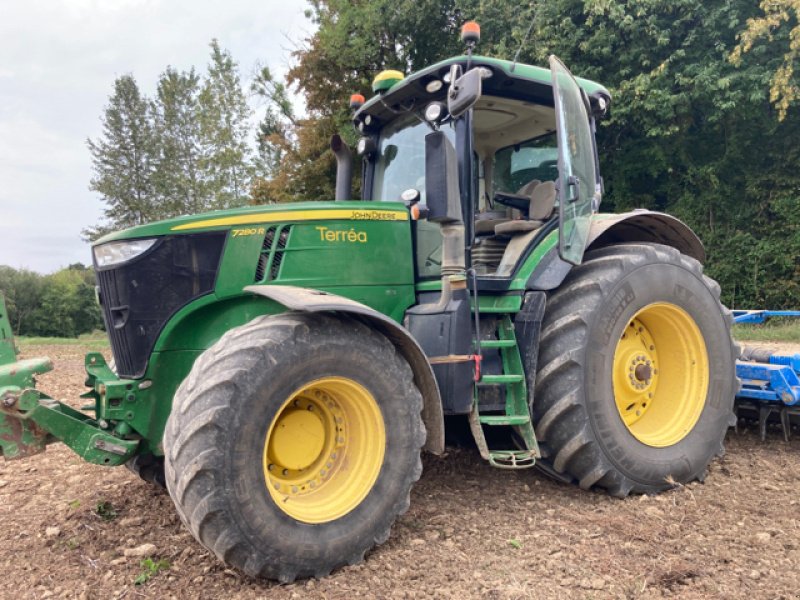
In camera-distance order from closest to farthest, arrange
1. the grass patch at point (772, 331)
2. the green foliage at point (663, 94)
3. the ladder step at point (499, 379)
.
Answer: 1. the ladder step at point (499, 379)
2. the grass patch at point (772, 331)
3. the green foliage at point (663, 94)

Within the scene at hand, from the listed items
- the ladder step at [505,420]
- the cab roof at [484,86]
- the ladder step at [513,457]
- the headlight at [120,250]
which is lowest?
the ladder step at [513,457]

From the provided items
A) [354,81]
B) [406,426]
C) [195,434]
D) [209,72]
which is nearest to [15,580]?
[195,434]

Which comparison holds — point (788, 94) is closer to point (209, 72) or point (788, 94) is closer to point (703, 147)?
point (703, 147)

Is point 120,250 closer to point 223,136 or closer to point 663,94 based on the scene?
point 663,94

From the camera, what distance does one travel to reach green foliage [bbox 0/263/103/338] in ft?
102

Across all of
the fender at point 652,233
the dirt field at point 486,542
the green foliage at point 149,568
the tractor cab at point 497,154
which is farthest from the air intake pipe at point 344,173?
the green foliage at point 149,568

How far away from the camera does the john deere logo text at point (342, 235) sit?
3.31 m

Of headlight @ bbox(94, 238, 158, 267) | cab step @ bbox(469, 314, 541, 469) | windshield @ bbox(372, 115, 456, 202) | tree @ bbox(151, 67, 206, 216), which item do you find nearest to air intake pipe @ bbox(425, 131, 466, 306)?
cab step @ bbox(469, 314, 541, 469)

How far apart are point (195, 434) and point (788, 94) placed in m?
12.4

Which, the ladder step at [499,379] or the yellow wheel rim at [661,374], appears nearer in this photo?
the ladder step at [499,379]

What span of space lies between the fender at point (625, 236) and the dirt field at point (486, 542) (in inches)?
51.9

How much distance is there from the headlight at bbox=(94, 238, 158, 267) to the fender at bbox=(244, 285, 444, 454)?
60cm

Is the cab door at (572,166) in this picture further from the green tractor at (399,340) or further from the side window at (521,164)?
the side window at (521,164)

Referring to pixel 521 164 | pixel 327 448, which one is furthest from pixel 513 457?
pixel 521 164
